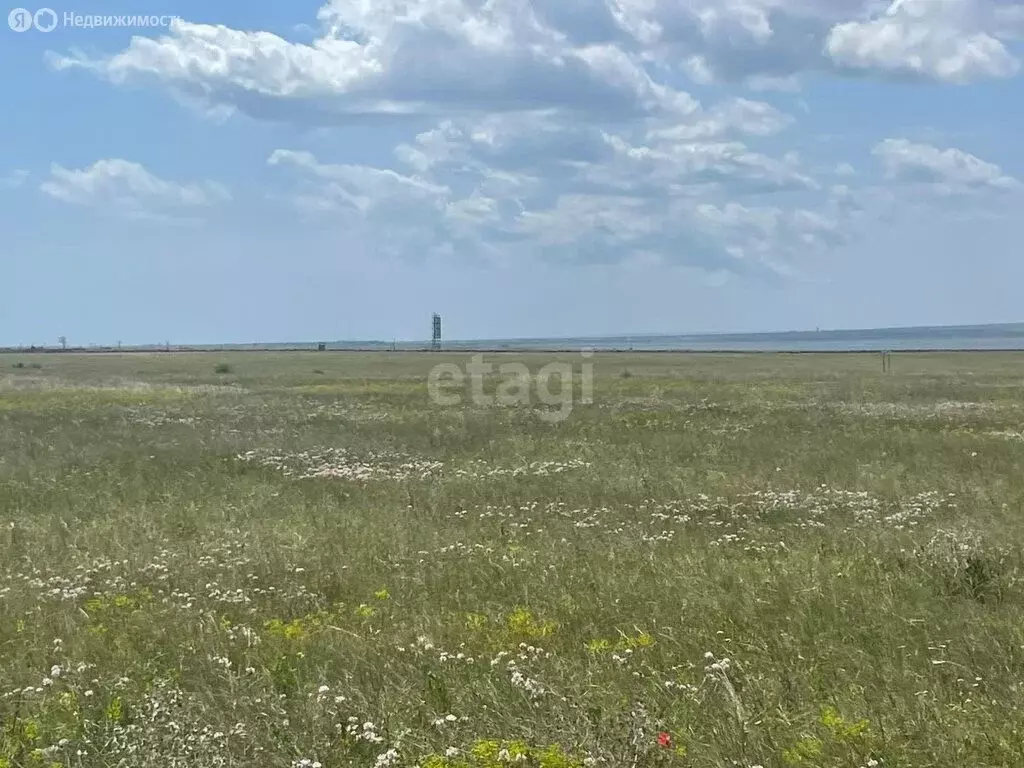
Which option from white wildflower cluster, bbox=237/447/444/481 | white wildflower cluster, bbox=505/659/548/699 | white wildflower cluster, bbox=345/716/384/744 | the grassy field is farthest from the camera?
white wildflower cluster, bbox=237/447/444/481

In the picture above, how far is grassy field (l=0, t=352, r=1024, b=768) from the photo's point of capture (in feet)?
20.6

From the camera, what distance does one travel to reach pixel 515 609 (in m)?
9.73

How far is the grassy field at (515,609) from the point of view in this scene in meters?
6.28

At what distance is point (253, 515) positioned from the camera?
15.6 metres

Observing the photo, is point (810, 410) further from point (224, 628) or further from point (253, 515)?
point (224, 628)


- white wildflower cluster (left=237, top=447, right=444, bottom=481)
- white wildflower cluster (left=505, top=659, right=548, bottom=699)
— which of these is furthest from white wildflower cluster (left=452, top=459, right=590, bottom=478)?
white wildflower cluster (left=505, top=659, right=548, bottom=699)

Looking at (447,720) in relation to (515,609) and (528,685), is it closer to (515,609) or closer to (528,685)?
(528,685)

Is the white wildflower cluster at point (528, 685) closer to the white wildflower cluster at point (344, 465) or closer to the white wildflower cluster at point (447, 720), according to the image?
the white wildflower cluster at point (447, 720)

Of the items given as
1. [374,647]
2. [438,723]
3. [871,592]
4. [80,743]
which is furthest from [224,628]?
[871,592]

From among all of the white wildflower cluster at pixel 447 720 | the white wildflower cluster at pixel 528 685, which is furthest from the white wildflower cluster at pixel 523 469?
the white wildflower cluster at pixel 447 720

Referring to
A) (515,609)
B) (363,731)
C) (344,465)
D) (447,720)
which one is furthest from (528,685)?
(344,465)

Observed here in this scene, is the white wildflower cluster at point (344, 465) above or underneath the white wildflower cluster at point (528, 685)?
underneath

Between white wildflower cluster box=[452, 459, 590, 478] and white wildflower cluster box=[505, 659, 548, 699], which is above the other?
white wildflower cluster box=[505, 659, 548, 699]

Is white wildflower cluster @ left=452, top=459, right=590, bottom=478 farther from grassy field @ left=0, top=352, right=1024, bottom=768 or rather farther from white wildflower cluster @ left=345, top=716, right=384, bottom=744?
white wildflower cluster @ left=345, top=716, right=384, bottom=744
